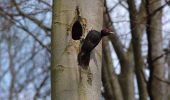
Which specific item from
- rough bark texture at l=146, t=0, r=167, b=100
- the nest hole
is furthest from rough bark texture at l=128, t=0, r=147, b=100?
the nest hole

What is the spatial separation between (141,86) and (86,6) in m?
3.49

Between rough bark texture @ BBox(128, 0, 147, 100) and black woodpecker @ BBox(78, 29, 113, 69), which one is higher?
rough bark texture @ BBox(128, 0, 147, 100)

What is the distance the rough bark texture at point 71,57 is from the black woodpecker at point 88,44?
0.07ft

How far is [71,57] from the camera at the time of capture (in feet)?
6.07

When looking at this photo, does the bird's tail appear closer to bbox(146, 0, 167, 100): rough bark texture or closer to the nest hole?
the nest hole

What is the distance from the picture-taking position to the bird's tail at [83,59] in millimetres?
1837

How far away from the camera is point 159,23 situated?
5.02 m

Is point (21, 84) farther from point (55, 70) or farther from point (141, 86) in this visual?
point (55, 70)

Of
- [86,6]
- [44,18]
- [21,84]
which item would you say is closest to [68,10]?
[86,6]

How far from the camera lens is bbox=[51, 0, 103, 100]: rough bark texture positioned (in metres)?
1.79

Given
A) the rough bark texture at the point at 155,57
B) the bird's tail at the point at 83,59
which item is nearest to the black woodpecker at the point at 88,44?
the bird's tail at the point at 83,59

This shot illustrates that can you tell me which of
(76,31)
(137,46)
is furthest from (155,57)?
(76,31)

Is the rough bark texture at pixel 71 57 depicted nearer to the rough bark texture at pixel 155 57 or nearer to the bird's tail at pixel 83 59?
the bird's tail at pixel 83 59

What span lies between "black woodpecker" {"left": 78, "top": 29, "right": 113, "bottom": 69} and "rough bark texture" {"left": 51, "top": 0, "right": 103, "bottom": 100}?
0.02 metres
